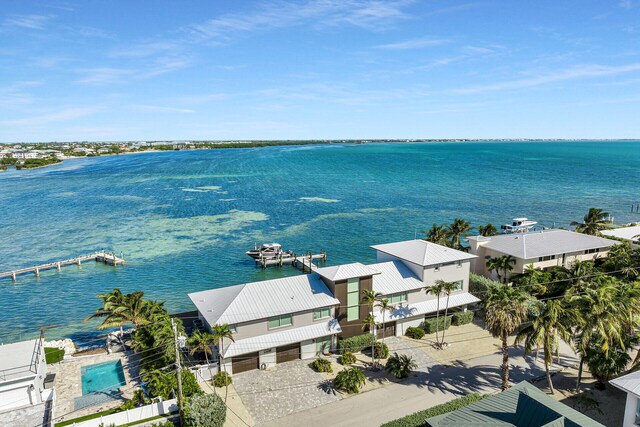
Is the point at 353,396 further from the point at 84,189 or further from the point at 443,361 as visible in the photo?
the point at 84,189

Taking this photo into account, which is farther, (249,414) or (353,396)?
(353,396)

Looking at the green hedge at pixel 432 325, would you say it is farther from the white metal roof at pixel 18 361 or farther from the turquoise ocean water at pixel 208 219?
the white metal roof at pixel 18 361

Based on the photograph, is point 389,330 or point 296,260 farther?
point 296,260

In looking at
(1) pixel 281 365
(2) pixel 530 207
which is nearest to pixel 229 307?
(1) pixel 281 365

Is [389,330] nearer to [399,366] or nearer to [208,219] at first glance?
[399,366]

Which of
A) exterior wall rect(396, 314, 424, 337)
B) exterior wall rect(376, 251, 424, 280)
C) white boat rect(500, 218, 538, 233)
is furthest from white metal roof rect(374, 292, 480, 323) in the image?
white boat rect(500, 218, 538, 233)

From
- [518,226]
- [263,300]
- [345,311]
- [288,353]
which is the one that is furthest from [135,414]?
[518,226]
